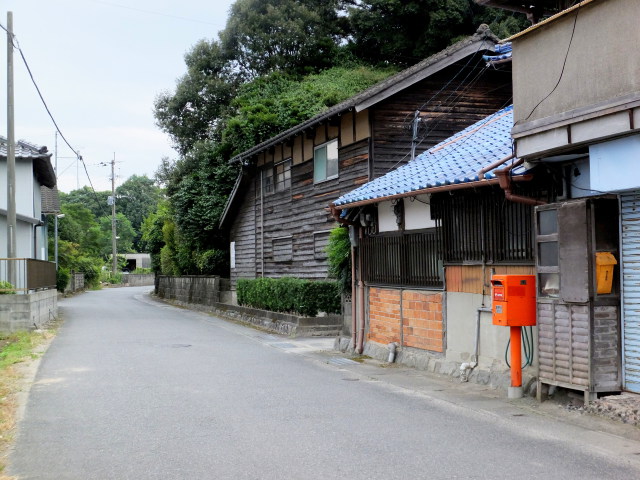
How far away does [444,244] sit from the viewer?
11344 mm

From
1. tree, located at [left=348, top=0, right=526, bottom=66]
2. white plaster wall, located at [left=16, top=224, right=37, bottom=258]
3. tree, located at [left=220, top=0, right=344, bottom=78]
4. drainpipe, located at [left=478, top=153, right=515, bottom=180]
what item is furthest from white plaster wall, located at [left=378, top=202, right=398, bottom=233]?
tree, located at [left=220, top=0, right=344, bottom=78]

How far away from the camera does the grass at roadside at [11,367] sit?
7566 mm

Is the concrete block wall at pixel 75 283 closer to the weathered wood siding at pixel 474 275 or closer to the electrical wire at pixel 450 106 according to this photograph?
the electrical wire at pixel 450 106

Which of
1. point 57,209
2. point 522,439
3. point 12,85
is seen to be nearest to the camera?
point 522,439

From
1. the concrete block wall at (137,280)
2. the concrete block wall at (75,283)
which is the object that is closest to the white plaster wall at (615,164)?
the concrete block wall at (75,283)

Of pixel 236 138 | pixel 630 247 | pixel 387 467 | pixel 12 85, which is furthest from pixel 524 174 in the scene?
pixel 236 138

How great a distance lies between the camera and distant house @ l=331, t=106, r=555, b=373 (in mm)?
9719

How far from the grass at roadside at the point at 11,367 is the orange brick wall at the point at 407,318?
682cm

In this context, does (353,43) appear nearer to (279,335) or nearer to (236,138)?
(236,138)

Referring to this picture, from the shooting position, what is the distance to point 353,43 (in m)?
40.0

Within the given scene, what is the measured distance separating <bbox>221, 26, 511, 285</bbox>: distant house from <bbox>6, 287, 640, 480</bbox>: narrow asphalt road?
8.29 m

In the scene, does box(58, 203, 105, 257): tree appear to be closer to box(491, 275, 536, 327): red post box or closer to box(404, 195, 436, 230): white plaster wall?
box(404, 195, 436, 230): white plaster wall

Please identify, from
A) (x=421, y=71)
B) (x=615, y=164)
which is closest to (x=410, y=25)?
(x=421, y=71)

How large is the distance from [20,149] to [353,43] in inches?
824
